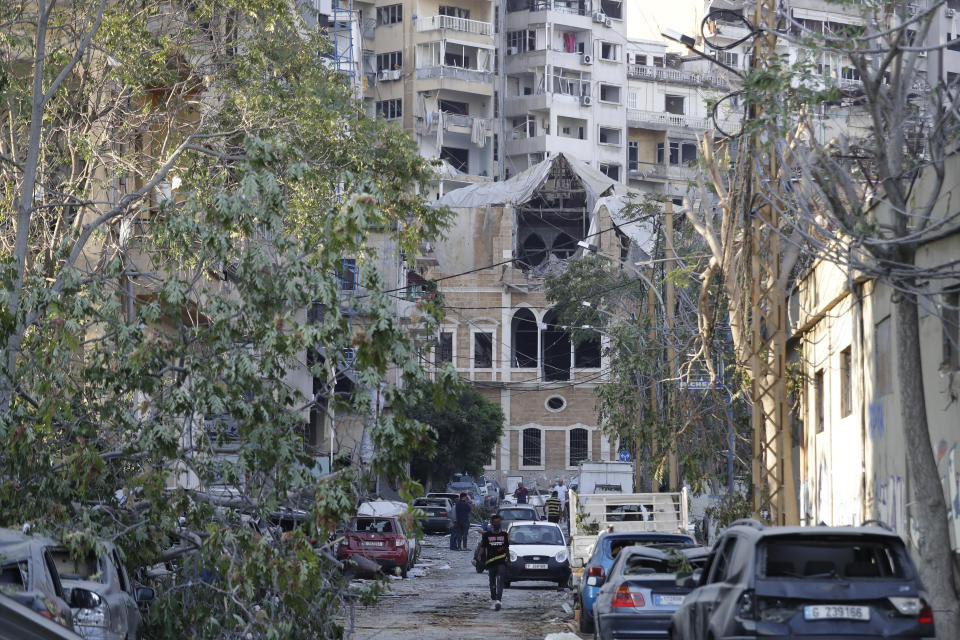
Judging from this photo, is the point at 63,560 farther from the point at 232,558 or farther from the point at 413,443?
the point at 413,443

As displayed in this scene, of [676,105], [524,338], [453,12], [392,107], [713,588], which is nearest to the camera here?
[713,588]

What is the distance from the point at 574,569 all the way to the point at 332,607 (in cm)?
1256

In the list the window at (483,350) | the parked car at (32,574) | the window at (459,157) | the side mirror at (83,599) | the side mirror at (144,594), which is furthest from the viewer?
the window at (459,157)

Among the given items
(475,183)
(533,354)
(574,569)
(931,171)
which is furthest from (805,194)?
(475,183)

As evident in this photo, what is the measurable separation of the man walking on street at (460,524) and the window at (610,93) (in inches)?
2134

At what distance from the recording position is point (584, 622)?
62.8ft

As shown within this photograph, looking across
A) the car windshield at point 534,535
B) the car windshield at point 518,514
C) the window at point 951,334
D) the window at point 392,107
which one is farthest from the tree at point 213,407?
the window at point 392,107

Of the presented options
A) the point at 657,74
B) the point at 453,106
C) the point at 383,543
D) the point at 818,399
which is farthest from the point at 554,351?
the point at 818,399

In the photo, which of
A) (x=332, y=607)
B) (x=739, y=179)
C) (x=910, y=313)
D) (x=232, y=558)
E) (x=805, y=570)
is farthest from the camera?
(x=739, y=179)

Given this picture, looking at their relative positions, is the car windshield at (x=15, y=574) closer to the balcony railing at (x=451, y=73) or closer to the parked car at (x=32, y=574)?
the parked car at (x=32, y=574)

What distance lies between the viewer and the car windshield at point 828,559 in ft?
33.0

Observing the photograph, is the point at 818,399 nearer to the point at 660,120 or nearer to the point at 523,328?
the point at 523,328

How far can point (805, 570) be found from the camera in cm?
1010

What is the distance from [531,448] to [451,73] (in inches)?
1011
